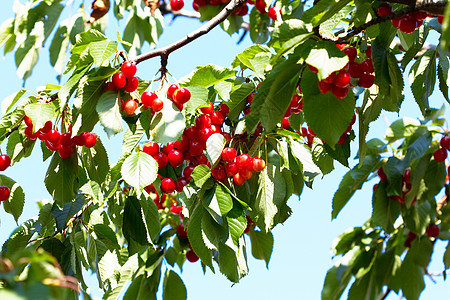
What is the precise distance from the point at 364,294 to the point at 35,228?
1.59 metres

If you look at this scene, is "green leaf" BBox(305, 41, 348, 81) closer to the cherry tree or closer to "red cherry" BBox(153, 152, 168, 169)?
the cherry tree

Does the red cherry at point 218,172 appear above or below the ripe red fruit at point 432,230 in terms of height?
below

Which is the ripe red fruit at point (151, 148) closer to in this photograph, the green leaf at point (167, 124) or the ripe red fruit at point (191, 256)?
the green leaf at point (167, 124)

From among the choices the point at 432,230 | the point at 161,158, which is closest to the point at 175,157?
the point at 161,158

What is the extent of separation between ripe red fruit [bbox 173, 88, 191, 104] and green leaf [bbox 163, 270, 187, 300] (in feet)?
3.53

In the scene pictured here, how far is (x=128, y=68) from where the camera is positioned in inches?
69.5

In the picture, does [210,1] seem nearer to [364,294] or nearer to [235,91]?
[235,91]

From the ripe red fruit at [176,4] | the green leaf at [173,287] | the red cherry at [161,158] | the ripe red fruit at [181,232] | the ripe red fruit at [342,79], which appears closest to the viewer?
the ripe red fruit at [342,79]

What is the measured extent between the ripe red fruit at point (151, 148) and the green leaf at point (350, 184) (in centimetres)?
101

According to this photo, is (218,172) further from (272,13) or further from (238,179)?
(272,13)

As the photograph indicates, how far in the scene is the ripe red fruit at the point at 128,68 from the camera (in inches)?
69.6

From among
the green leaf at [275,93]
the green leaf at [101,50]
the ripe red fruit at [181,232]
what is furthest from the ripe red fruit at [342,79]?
the ripe red fruit at [181,232]

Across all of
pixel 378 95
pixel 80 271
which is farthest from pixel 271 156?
pixel 80 271

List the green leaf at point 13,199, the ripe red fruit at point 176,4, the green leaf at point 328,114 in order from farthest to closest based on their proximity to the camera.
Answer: the ripe red fruit at point 176,4 → the green leaf at point 13,199 → the green leaf at point 328,114
